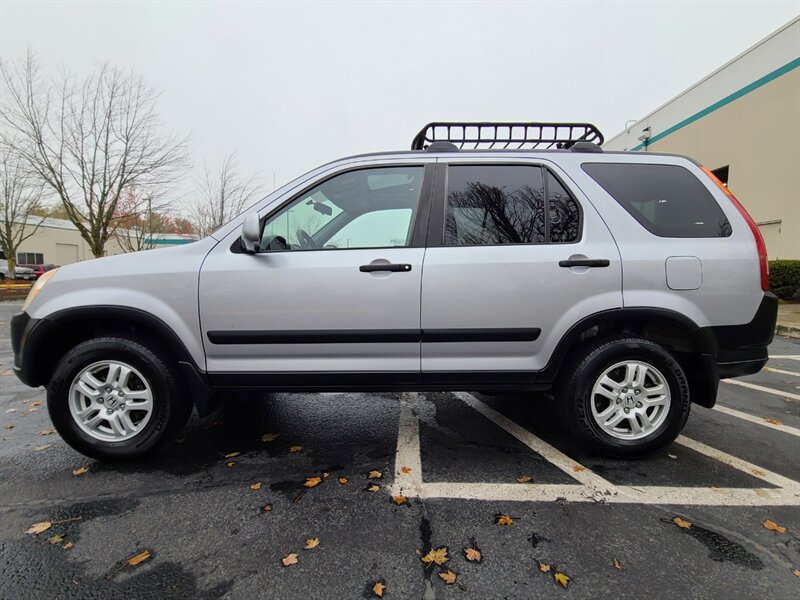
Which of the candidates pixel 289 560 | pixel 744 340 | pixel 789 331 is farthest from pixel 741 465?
pixel 789 331

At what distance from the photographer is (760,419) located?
11.5ft

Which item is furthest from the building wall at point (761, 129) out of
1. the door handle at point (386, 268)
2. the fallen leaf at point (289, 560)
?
the fallen leaf at point (289, 560)

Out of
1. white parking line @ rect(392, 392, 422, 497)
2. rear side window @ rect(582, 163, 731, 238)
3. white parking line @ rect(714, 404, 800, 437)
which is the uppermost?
rear side window @ rect(582, 163, 731, 238)

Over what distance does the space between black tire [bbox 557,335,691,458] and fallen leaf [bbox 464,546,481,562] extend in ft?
3.72

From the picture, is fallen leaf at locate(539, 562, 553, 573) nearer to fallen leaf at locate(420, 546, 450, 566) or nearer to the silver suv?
fallen leaf at locate(420, 546, 450, 566)

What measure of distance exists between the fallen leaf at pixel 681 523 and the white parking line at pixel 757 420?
195 centimetres

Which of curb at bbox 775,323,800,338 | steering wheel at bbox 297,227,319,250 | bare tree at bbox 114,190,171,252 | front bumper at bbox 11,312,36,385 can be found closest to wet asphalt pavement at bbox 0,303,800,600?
front bumper at bbox 11,312,36,385

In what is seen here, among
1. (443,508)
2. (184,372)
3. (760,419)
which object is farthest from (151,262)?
(760,419)

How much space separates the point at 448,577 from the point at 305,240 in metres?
2.09

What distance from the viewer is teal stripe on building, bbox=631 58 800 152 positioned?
12414 millimetres

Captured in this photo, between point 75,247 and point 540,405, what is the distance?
5694 centimetres

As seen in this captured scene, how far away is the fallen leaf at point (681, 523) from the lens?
6.72ft

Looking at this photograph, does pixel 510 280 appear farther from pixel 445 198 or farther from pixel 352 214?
pixel 352 214

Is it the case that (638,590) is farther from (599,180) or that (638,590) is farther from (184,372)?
(184,372)
